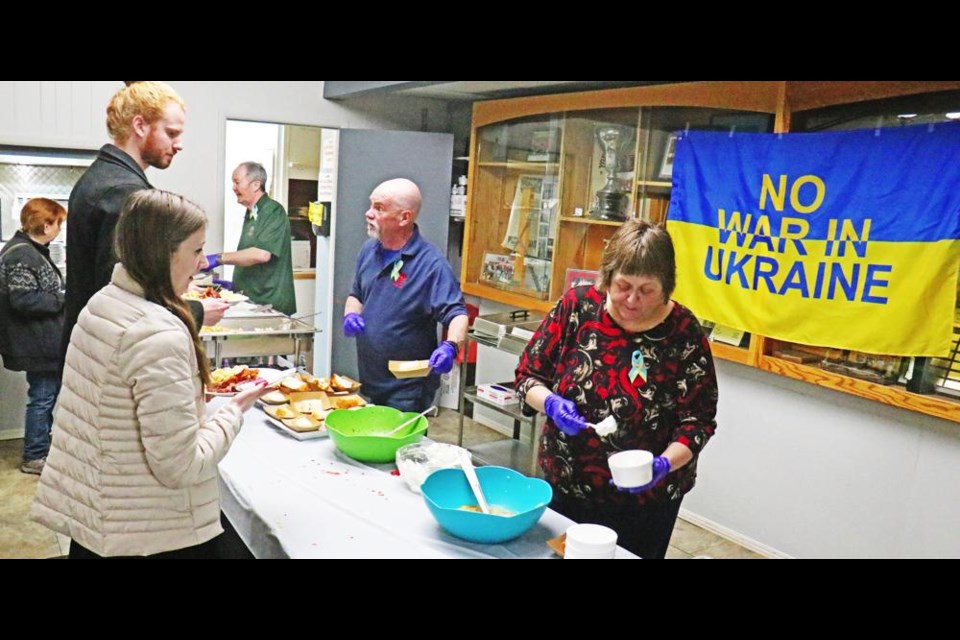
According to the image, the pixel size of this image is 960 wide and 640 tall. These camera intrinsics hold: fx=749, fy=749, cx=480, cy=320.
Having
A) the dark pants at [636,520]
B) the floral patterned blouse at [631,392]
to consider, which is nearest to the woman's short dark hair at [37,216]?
the floral patterned blouse at [631,392]

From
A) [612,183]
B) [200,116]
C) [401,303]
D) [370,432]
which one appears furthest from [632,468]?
[200,116]

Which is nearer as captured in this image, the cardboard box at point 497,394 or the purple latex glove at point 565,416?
the purple latex glove at point 565,416

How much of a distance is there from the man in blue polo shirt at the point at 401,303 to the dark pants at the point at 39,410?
1629mm

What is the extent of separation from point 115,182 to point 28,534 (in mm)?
1843

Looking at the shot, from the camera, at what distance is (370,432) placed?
86.6 inches

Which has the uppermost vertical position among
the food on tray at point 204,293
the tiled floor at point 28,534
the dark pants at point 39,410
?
the food on tray at point 204,293

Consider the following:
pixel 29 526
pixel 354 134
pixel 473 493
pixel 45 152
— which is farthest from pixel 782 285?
pixel 45 152

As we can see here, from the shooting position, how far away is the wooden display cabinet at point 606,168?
9.04 feet

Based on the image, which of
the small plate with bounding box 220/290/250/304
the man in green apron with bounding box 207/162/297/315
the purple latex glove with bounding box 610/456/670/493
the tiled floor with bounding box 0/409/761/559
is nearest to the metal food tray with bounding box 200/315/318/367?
the small plate with bounding box 220/290/250/304

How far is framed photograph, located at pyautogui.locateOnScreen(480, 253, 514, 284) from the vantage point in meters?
4.70

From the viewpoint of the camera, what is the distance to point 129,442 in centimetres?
136

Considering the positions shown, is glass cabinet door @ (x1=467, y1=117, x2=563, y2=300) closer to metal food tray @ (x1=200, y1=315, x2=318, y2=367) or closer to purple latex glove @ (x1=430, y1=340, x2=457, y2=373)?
metal food tray @ (x1=200, y1=315, x2=318, y2=367)

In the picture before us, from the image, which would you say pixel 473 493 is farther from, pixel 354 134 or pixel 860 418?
pixel 354 134

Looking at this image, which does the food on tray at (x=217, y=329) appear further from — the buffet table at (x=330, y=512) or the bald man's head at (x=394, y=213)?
the buffet table at (x=330, y=512)
